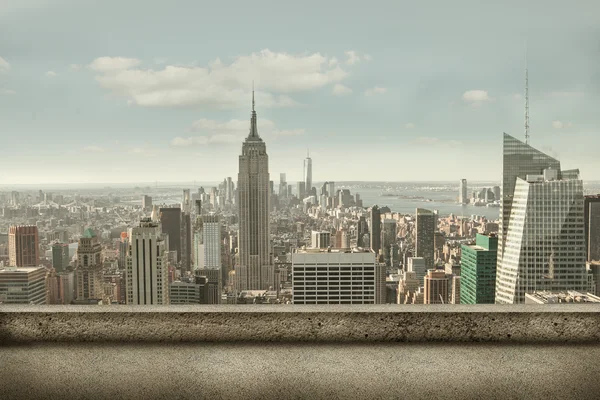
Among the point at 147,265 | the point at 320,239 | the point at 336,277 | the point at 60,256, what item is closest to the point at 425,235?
the point at 320,239

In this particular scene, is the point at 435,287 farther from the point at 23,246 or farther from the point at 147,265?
the point at 23,246

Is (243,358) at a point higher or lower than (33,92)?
lower

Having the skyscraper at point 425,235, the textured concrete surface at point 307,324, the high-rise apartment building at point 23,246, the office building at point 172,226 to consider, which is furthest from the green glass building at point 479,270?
the high-rise apartment building at point 23,246

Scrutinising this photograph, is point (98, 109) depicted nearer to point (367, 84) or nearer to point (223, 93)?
point (223, 93)

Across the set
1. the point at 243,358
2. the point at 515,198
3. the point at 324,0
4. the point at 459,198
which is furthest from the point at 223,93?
the point at 515,198

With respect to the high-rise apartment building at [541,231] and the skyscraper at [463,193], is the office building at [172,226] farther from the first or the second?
the high-rise apartment building at [541,231]
